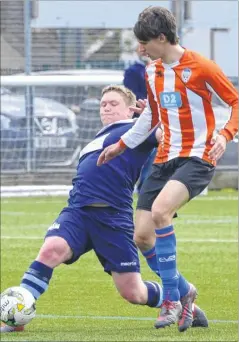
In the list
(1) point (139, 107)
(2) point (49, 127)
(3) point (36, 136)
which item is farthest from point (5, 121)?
(1) point (139, 107)

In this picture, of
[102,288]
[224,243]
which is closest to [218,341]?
[102,288]

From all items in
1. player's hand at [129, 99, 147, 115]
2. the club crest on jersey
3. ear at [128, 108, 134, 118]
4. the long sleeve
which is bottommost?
the long sleeve

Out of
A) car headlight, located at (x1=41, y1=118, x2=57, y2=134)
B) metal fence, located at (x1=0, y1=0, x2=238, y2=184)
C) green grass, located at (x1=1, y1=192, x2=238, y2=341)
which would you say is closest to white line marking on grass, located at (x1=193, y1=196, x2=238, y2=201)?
metal fence, located at (x1=0, y1=0, x2=238, y2=184)

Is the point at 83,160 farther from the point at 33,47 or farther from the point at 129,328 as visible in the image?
the point at 33,47

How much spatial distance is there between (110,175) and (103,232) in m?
0.36

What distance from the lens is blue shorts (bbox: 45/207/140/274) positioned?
779cm

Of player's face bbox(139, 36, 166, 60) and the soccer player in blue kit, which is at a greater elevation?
player's face bbox(139, 36, 166, 60)

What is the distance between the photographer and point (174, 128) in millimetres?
7797

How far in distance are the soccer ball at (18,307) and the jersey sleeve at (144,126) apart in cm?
108

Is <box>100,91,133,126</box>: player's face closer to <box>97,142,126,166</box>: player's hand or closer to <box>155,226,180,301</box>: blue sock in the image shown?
<box>97,142,126,166</box>: player's hand

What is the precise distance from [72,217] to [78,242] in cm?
18

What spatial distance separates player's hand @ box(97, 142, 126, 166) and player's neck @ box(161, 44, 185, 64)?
24.0 inches

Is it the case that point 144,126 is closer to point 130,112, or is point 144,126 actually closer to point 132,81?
point 130,112

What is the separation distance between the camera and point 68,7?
69.8 ft
